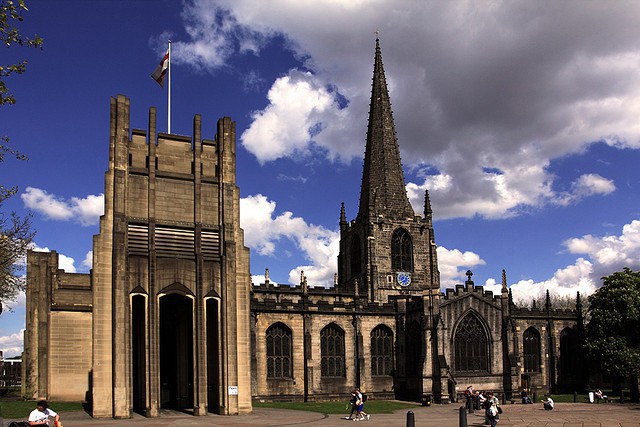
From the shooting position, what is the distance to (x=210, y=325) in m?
37.8

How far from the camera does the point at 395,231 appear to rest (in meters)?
69.2

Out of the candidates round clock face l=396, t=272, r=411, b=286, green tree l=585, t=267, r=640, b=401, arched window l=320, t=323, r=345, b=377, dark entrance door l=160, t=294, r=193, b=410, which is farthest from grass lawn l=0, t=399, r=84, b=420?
green tree l=585, t=267, r=640, b=401

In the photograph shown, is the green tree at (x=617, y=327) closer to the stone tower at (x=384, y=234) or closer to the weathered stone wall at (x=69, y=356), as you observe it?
the stone tower at (x=384, y=234)

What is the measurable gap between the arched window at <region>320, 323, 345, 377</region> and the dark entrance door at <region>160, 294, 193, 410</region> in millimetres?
14000

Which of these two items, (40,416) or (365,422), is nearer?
(40,416)

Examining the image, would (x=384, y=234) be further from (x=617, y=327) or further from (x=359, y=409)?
(x=359, y=409)

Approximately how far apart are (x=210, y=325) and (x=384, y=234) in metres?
33.8

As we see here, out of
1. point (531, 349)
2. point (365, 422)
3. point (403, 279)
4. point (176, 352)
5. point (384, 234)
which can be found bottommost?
point (365, 422)

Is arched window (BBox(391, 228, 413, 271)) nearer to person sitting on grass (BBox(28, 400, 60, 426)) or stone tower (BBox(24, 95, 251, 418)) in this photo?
stone tower (BBox(24, 95, 251, 418))

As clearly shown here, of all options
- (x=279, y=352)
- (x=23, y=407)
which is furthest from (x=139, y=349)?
(x=279, y=352)

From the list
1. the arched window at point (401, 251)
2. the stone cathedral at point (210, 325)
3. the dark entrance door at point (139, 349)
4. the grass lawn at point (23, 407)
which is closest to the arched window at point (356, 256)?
the arched window at point (401, 251)

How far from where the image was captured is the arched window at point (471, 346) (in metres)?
53.1

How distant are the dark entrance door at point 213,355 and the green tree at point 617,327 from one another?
3412 cm

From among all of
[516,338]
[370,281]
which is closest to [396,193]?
[370,281]
